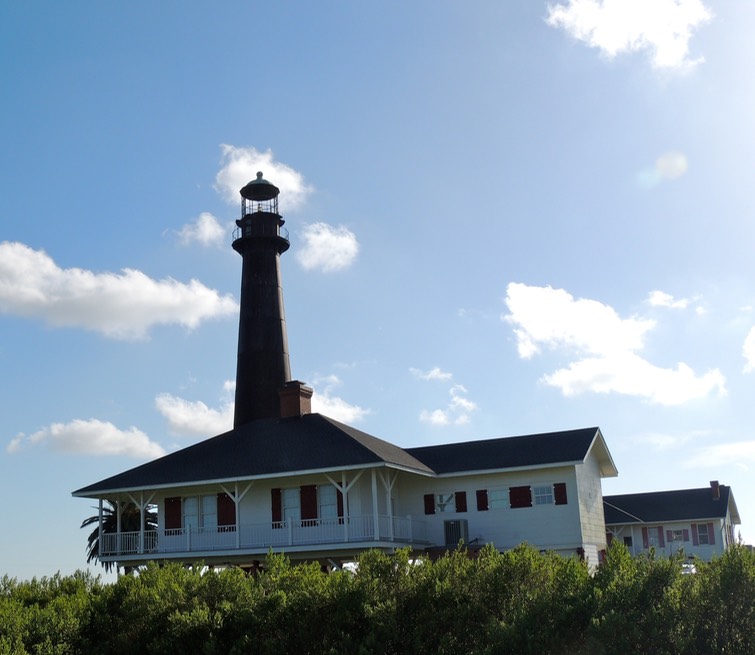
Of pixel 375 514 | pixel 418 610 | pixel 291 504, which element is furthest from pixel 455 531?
pixel 418 610

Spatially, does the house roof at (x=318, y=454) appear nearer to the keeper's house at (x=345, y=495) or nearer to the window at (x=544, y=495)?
the keeper's house at (x=345, y=495)

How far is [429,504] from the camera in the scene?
30375mm

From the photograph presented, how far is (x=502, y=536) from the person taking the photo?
29047 mm

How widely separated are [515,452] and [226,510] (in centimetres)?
981

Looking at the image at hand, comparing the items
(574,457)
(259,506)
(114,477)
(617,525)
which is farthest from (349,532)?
(617,525)

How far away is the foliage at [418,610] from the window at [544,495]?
57.2ft

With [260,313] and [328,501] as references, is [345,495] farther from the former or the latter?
[260,313]

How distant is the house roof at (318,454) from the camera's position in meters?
28.2

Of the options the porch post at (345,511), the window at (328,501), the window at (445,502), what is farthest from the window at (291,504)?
the window at (445,502)

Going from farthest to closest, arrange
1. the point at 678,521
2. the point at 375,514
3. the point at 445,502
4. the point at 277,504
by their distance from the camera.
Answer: the point at 678,521, the point at 445,502, the point at 277,504, the point at 375,514

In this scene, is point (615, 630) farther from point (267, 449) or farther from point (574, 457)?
point (267, 449)

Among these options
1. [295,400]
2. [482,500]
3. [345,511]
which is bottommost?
[345,511]

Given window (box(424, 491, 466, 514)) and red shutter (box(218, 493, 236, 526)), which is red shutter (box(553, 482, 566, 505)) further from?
red shutter (box(218, 493, 236, 526))

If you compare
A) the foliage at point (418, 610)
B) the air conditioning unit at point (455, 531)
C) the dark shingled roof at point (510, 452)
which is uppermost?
the dark shingled roof at point (510, 452)
